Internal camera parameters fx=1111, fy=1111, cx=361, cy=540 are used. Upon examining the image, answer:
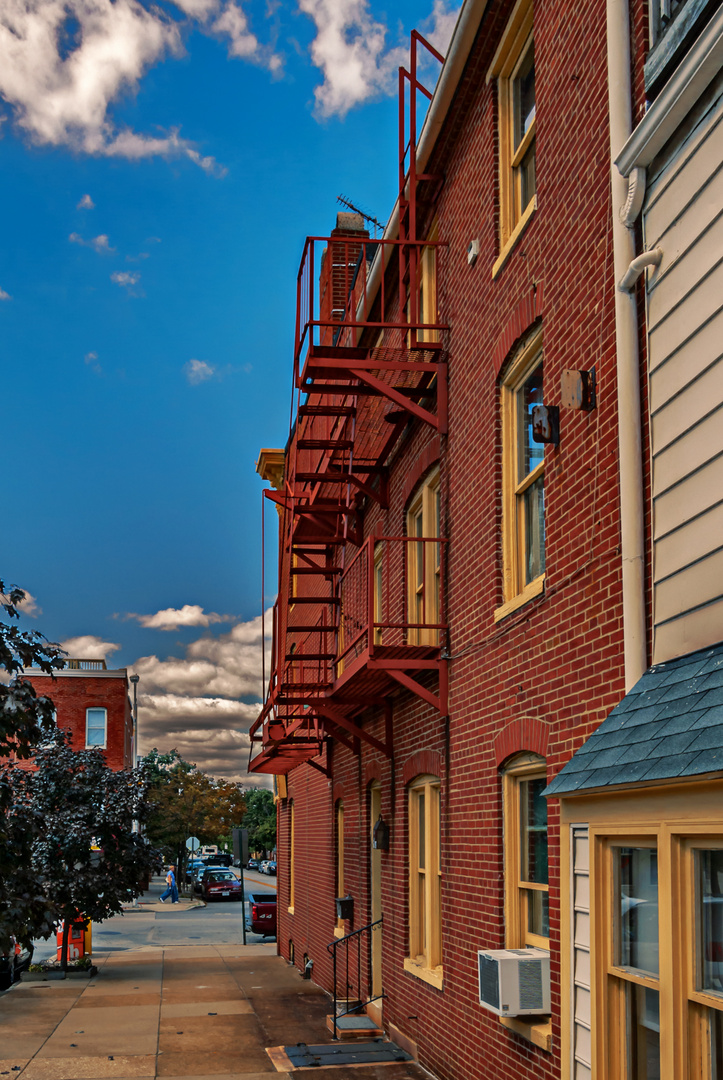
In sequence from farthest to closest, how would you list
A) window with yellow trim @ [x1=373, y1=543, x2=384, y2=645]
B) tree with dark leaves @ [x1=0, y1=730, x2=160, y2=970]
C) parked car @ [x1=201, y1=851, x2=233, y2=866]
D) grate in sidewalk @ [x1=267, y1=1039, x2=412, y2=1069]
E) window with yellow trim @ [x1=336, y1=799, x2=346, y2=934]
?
parked car @ [x1=201, y1=851, x2=233, y2=866]
tree with dark leaves @ [x1=0, y1=730, x2=160, y2=970]
window with yellow trim @ [x1=336, y1=799, x2=346, y2=934]
window with yellow trim @ [x1=373, y1=543, x2=384, y2=645]
grate in sidewalk @ [x1=267, y1=1039, x2=412, y2=1069]

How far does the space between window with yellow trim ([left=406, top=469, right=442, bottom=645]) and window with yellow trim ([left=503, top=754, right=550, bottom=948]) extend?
290cm

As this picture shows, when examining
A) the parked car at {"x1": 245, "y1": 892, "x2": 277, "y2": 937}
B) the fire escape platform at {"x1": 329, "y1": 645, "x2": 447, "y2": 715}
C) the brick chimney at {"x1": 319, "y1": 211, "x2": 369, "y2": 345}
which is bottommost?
the parked car at {"x1": 245, "y1": 892, "x2": 277, "y2": 937}

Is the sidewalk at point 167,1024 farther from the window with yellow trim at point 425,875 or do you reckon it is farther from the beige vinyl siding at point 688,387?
the beige vinyl siding at point 688,387

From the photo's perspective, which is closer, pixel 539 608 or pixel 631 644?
pixel 631 644

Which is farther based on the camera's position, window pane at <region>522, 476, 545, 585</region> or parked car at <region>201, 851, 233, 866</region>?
parked car at <region>201, 851, 233, 866</region>

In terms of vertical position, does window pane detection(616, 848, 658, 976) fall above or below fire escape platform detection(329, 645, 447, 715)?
below

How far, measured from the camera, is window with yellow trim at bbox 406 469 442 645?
11.9m

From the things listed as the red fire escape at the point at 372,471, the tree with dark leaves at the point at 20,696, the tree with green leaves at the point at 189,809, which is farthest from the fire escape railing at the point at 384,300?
the tree with green leaves at the point at 189,809

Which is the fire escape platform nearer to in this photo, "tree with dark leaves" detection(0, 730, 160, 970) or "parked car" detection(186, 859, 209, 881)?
"tree with dark leaves" detection(0, 730, 160, 970)

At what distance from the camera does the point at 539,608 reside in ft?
26.9

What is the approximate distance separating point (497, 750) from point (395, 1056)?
4.75 meters

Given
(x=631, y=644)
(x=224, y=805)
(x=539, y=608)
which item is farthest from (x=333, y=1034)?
(x=224, y=805)

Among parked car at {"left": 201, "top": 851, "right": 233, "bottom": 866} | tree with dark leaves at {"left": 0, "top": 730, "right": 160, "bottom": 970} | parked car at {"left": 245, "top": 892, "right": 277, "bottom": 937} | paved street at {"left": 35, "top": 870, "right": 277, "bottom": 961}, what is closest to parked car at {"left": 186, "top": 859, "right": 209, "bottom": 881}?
paved street at {"left": 35, "top": 870, "right": 277, "bottom": 961}

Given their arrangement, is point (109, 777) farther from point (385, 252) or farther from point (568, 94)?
point (568, 94)
